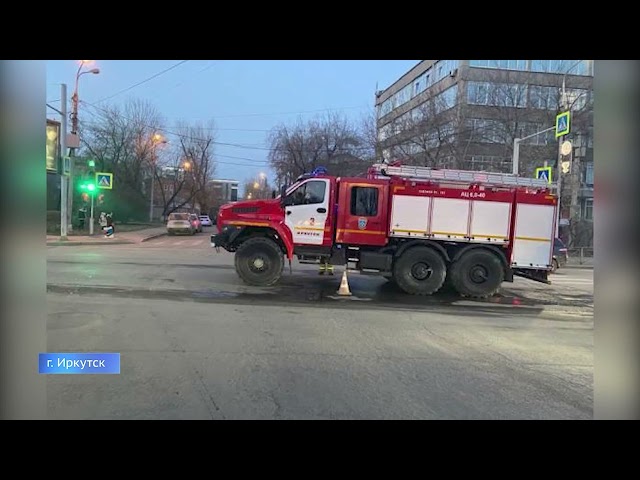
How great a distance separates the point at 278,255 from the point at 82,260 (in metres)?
7.19

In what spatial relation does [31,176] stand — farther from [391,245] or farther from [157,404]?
[391,245]

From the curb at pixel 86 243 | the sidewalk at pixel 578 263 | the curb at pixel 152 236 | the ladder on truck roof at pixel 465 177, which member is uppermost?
Result: the ladder on truck roof at pixel 465 177

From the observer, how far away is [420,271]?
11.5 m

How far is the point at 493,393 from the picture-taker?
4.79 m

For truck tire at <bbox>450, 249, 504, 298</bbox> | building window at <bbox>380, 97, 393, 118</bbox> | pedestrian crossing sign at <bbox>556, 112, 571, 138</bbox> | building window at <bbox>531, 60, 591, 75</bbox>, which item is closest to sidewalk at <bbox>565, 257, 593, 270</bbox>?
pedestrian crossing sign at <bbox>556, 112, 571, 138</bbox>

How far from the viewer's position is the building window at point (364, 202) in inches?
461

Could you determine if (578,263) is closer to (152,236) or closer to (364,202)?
(364,202)

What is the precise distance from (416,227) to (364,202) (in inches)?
52.8

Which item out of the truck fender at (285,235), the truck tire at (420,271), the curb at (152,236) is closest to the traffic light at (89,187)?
the curb at (152,236)

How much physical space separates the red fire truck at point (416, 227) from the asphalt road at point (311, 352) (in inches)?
27.2

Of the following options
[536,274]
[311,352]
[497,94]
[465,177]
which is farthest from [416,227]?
[497,94]

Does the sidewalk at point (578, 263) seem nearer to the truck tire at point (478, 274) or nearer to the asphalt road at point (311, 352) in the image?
the asphalt road at point (311, 352)

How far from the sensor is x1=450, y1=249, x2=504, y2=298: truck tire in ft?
37.6
